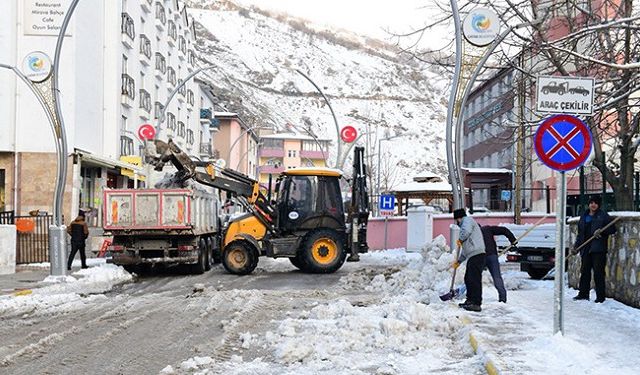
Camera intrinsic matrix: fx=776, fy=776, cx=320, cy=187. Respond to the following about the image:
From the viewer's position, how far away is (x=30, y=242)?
79.2ft

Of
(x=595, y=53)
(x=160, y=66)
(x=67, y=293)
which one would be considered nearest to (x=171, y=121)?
(x=160, y=66)

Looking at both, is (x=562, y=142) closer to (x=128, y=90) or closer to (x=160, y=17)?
(x=128, y=90)

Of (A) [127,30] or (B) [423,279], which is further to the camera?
(A) [127,30]

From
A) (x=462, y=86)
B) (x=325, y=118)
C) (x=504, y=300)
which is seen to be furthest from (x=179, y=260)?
(x=325, y=118)

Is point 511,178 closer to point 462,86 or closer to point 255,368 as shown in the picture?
point 462,86

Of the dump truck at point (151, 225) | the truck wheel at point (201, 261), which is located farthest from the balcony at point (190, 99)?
the dump truck at point (151, 225)

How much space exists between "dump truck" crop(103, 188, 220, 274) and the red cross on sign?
1172 centimetres

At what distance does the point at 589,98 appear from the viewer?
8617 millimetres

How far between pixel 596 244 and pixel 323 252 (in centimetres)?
942

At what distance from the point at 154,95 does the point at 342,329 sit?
39.1 metres

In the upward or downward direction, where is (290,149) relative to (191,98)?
downward

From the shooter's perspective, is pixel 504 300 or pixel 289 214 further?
pixel 289 214

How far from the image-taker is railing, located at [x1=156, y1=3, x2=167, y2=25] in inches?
1903

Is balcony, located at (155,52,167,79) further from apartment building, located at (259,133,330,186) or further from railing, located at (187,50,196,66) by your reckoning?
apartment building, located at (259,133,330,186)
